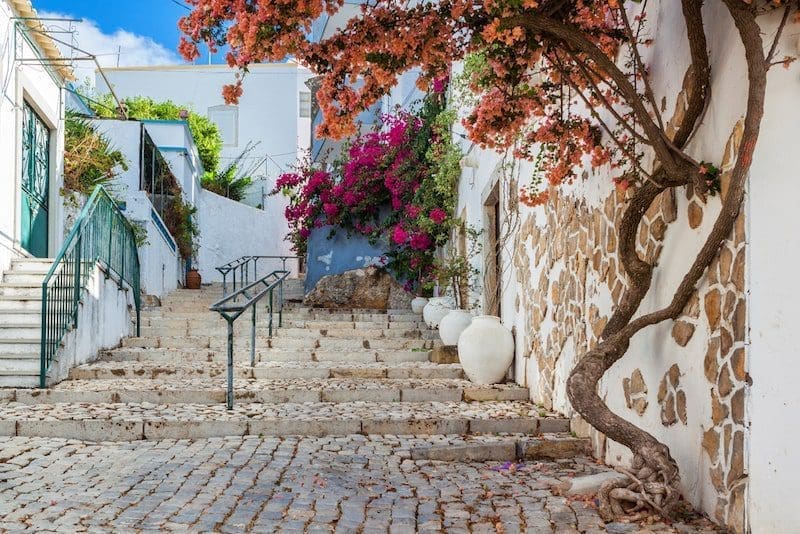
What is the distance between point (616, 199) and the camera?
4586 millimetres

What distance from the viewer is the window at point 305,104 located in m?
29.8

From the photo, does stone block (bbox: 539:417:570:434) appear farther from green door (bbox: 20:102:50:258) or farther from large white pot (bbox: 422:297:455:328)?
green door (bbox: 20:102:50:258)

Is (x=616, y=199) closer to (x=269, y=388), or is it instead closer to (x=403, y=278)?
(x=269, y=388)

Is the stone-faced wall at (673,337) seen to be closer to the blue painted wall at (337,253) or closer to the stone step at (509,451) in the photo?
the stone step at (509,451)

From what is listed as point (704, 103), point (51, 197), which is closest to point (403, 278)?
point (51, 197)

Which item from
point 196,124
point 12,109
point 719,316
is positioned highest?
point 196,124

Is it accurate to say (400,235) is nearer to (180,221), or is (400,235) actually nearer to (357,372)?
(357,372)

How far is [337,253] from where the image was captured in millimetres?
15633

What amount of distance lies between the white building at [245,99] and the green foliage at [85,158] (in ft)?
49.0

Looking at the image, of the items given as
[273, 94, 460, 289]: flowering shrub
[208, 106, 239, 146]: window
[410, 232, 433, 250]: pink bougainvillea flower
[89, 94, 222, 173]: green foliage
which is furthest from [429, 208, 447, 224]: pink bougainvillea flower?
A: [208, 106, 239, 146]: window

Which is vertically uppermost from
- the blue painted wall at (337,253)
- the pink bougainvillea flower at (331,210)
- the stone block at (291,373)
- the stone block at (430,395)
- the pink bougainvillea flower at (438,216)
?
the pink bougainvillea flower at (331,210)

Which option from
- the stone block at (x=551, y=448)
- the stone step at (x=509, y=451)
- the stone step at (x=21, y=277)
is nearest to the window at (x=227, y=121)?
the stone step at (x=21, y=277)

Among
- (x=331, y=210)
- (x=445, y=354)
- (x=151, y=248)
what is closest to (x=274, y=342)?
(x=445, y=354)

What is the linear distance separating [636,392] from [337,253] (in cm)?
1172
